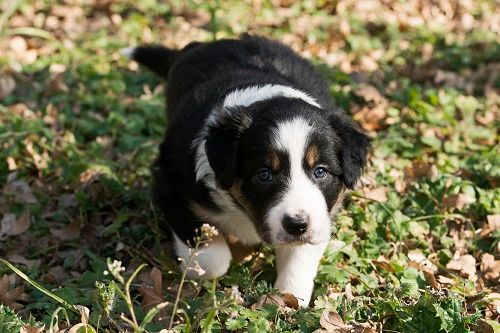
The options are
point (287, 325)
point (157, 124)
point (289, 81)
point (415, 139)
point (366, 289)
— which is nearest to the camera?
point (287, 325)

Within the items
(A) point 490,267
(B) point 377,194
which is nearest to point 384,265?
(A) point 490,267

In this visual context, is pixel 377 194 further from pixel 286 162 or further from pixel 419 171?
pixel 286 162

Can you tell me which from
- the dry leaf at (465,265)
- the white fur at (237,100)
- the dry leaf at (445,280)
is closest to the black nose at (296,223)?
the white fur at (237,100)

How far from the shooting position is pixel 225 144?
3.92m

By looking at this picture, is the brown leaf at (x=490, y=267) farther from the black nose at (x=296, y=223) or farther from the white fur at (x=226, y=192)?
the black nose at (x=296, y=223)

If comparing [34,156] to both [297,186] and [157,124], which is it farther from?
[297,186]

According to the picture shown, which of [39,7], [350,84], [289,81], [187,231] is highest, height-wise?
[289,81]

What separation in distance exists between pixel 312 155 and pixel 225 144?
43 centimetres

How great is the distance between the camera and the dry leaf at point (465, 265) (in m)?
4.50

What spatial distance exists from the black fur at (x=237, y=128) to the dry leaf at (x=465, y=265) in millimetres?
952

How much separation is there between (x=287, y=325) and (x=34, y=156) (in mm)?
2823

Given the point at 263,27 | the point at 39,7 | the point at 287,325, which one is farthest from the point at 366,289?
the point at 39,7

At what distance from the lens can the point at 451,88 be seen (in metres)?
6.89

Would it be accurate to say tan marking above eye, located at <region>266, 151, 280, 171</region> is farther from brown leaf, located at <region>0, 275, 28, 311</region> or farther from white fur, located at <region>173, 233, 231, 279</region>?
brown leaf, located at <region>0, 275, 28, 311</region>
